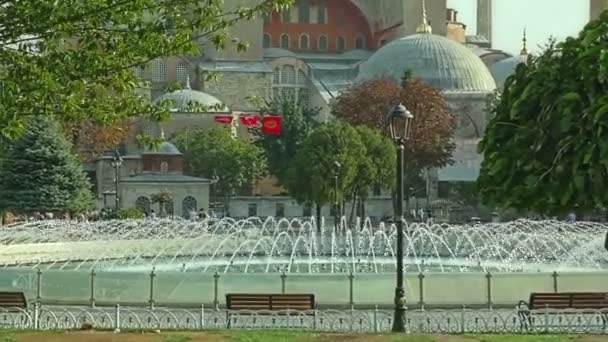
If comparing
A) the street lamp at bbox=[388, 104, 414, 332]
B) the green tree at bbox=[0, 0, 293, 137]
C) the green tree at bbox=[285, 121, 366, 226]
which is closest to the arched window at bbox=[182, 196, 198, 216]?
the green tree at bbox=[285, 121, 366, 226]

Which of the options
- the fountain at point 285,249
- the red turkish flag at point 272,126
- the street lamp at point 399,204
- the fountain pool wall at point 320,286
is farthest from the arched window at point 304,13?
the street lamp at point 399,204

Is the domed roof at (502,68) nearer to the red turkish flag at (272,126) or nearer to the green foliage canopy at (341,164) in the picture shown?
the red turkish flag at (272,126)

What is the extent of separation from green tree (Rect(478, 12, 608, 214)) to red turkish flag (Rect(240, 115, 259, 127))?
51.2m

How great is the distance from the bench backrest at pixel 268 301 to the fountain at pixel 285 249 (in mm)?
8685

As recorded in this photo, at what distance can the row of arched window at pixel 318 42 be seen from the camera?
82.2 meters

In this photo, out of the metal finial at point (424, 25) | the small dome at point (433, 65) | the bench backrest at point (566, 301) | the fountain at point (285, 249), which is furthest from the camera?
Answer: the metal finial at point (424, 25)

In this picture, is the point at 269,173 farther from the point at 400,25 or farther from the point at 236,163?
the point at 400,25

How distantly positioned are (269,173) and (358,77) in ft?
54.6

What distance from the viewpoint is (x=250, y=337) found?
997cm

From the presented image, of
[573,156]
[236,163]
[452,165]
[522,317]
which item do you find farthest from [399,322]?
[452,165]

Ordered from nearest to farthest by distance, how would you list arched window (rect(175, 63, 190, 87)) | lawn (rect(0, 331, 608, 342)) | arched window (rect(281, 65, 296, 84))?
lawn (rect(0, 331, 608, 342)) → arched window (rect(175, 63, 190, 87)) → arched window (rect(281, 65, 296, 84))

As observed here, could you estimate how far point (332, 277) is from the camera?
15.8 m

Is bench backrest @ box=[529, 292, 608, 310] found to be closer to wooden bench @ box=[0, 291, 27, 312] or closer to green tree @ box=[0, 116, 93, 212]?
wooden bench @ box=[0, 291, 27, 312]

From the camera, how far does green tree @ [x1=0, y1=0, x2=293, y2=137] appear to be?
8648 millimetres
